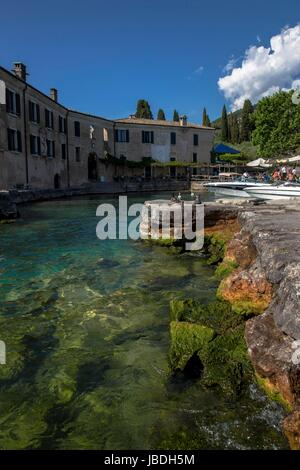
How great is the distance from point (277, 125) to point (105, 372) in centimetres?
3872

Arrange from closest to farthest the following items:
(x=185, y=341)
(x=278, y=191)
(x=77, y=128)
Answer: (x=185, y=341) → (x=278, y=191) → (x=77, y=128)

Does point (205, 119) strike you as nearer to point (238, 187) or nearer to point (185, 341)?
point (238, 187)

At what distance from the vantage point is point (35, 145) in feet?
99.3

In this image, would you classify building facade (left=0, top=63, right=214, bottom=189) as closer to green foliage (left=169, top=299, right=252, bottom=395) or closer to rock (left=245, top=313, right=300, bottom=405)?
green foliage (left=169, top=299, right=252, bottom=395)

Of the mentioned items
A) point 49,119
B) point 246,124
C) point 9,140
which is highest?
point 246,124

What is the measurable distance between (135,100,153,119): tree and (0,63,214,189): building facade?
2077cm

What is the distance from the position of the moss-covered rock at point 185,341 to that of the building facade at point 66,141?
23329 millimetres

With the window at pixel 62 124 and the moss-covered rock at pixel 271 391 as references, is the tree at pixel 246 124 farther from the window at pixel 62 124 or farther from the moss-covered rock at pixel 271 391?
the moss-covered rock at pixel 271 391

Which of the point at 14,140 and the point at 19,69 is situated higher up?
the point at 19,69

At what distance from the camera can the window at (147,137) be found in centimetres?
4866

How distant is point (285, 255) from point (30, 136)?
28.6 meters

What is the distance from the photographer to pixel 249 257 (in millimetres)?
7461

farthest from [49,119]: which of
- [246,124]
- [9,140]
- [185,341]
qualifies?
[246,124]
